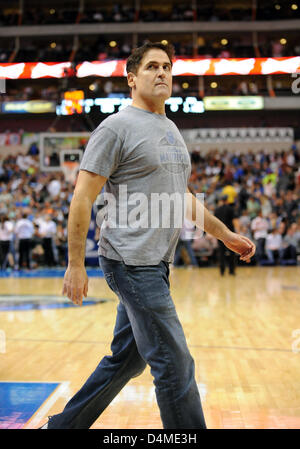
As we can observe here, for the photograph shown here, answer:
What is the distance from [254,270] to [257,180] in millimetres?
6037

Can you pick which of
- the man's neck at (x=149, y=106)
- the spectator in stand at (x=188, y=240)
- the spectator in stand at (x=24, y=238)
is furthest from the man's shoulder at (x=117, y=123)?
the spectator in stand at (x=24, y=238)

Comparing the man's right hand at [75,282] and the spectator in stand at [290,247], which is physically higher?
A: the man's right hand at [75,282]

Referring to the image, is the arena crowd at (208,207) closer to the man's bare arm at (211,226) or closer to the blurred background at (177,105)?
the blurred background at (177,105)

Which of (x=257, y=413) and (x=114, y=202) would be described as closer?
(x=114, y=202)

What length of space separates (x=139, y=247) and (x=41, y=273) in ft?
39.5

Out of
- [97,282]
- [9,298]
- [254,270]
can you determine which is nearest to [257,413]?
[9,298]

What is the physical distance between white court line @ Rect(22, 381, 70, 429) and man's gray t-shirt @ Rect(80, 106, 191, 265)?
4.51ft

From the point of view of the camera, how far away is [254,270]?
14.3 metres

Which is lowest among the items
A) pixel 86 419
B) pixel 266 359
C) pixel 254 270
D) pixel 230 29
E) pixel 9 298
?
pixel 254 270

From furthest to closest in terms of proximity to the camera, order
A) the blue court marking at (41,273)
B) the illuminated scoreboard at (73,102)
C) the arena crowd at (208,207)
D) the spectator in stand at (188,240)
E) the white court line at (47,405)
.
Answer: the arena crowd at (208,207) → the illuminated scoreboard at (73,102) → the spectator in stand at (188,240) → the blue court marking at (41,273) → the white court line at (47,405)

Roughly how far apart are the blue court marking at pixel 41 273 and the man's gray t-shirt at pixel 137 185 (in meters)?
10.7

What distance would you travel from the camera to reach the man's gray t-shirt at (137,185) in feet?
7.80

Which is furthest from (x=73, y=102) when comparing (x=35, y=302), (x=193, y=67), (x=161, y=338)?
(x=161, y=338)
